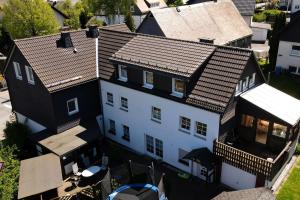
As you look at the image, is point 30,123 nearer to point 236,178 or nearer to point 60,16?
point 236,178

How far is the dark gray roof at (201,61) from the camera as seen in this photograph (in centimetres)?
2219

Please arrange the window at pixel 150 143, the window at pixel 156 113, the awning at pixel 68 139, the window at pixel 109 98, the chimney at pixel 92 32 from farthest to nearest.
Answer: the chimney at pixel 92 32
the window at pixel 109 98
the window at pixel 150 143
the window at pixel 156 113
the awning at pixel 68 139

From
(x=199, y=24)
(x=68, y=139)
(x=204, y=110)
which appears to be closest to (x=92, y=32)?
(x=68, y=139)

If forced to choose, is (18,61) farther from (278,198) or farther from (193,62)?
(278,198)

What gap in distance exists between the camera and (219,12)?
5056 cm

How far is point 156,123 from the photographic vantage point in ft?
86.5

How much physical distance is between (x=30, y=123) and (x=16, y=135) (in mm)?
2489

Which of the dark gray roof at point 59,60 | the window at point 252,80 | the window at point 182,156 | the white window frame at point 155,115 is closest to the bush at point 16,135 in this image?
the dark gray roof at point 59,60

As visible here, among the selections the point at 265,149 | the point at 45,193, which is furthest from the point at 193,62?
the point at 45,193

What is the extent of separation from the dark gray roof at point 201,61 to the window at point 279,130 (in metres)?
5.39

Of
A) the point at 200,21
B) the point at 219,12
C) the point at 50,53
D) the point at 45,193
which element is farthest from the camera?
the point at 219,12

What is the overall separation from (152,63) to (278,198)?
1398 cm

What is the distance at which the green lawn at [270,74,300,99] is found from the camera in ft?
129

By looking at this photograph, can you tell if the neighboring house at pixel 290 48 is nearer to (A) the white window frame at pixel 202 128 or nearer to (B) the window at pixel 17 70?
(A) the white window frame at pixel 202 128
